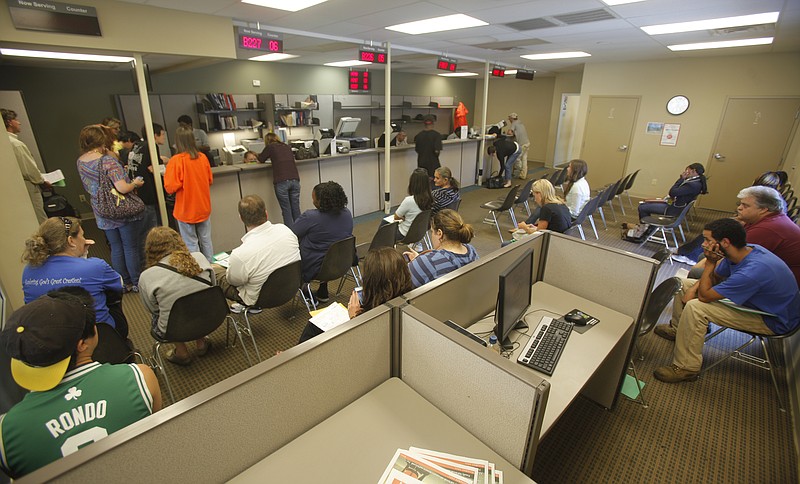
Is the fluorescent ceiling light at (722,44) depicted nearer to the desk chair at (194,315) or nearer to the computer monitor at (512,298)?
the computer monitor at (512,298)

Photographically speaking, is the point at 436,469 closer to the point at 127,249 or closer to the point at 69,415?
the point at 69,415

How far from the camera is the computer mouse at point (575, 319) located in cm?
208

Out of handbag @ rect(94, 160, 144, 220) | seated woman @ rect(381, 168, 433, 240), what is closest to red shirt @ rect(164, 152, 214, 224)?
handbag @ rect(94, 160, 144, 220)

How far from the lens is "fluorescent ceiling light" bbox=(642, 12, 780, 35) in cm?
383

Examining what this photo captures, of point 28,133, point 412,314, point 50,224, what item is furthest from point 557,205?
point 28,133

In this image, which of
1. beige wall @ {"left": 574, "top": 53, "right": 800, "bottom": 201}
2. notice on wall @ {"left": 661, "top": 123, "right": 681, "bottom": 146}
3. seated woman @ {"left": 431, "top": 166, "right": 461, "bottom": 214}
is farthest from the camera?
notice on wall @ {"left": 661, "top": 123, "right": 681, "bottom": 146}

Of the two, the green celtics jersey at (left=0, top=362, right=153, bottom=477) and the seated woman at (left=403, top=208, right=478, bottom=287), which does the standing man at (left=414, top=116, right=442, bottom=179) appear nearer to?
the seated woman at (left=403, top=208, right=478, bottom=287)

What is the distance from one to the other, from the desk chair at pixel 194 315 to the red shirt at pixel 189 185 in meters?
1.90

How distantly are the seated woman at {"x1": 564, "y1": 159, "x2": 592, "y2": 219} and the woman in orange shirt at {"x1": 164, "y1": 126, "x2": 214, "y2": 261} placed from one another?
13.6 ft

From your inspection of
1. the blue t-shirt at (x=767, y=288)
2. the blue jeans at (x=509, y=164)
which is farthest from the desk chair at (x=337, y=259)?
the blue jeans at (x=509, y=164)

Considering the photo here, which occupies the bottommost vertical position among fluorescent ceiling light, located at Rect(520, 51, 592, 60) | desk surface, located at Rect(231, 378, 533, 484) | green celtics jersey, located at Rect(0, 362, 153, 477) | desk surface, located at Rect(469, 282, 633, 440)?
desk surface, located at Rect(469, 282, 633, 440)

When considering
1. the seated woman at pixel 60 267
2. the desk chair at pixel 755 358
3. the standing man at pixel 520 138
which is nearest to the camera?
the seated woman at pixel 60 267

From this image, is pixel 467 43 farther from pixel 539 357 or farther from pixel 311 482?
pixel 311 482

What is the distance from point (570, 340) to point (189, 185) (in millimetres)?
3723
